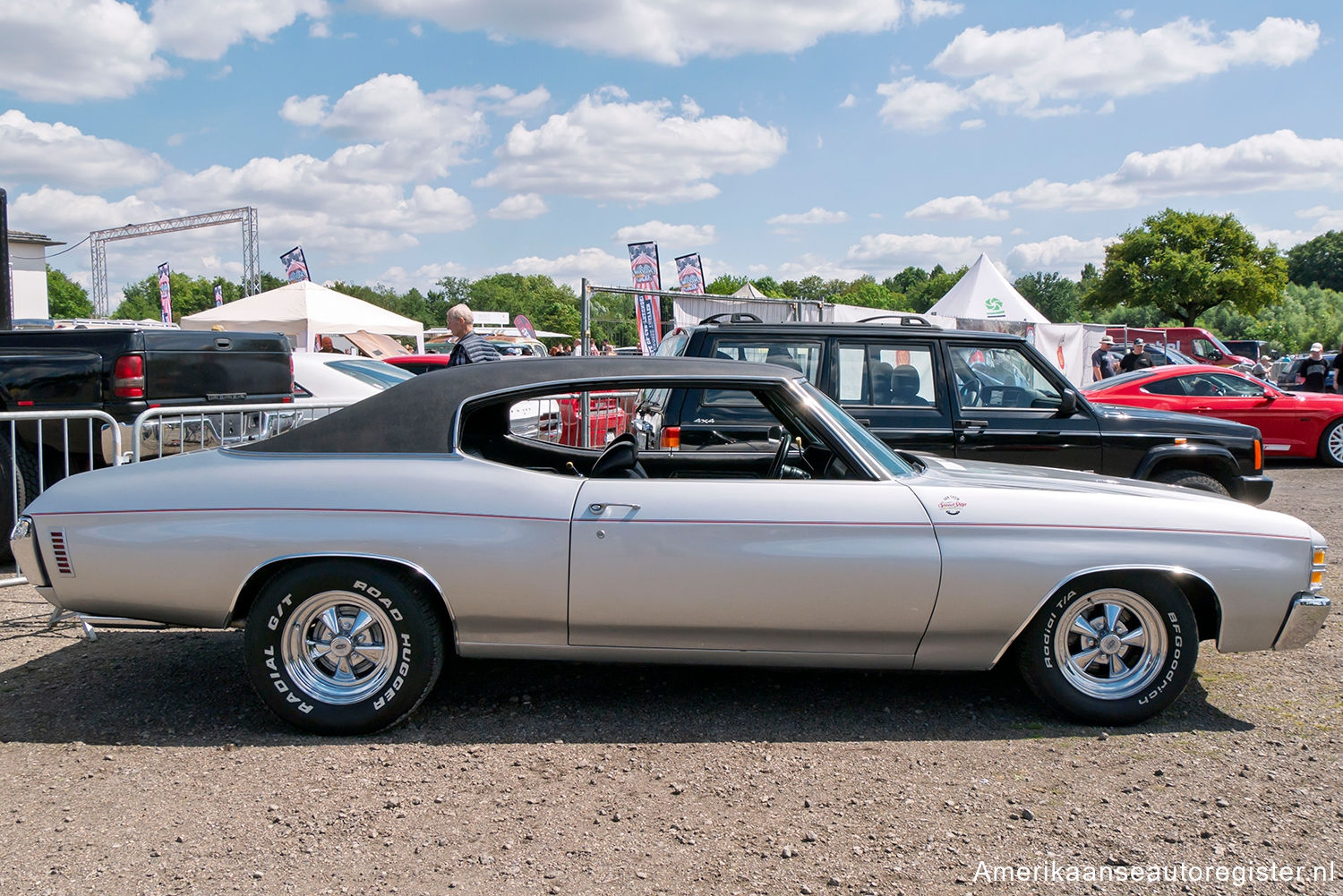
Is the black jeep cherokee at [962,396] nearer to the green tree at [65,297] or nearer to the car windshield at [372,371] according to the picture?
the car windshield at [372,371]

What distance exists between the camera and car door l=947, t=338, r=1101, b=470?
6426 millimetres

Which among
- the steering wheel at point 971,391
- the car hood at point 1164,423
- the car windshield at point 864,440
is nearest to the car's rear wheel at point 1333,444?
the car hood at point 1164,423

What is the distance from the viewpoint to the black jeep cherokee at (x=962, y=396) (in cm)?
643

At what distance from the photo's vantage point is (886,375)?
258 inches

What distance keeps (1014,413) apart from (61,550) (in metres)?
5.57

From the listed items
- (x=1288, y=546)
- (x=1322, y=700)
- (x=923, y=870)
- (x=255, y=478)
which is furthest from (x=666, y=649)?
(x=1322, y=700)

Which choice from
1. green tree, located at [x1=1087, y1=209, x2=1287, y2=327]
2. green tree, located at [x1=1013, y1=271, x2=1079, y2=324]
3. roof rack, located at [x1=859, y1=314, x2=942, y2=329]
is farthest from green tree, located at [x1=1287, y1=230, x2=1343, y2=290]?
roof rack, located at [x1=859, y1=314, x2=942, y2=329]

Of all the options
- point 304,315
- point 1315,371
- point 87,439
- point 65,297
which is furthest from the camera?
point 65,297

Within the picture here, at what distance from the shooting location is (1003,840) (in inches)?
112

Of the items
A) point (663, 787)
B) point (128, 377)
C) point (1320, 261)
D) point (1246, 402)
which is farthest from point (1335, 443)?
point (1320, 261)

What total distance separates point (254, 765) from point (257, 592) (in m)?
0.63

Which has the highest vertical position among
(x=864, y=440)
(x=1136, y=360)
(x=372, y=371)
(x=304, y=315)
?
(x=304, y=315)

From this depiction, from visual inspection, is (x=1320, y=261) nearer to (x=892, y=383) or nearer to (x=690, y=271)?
(x=690, y=271)

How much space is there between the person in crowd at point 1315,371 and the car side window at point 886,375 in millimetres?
13780
